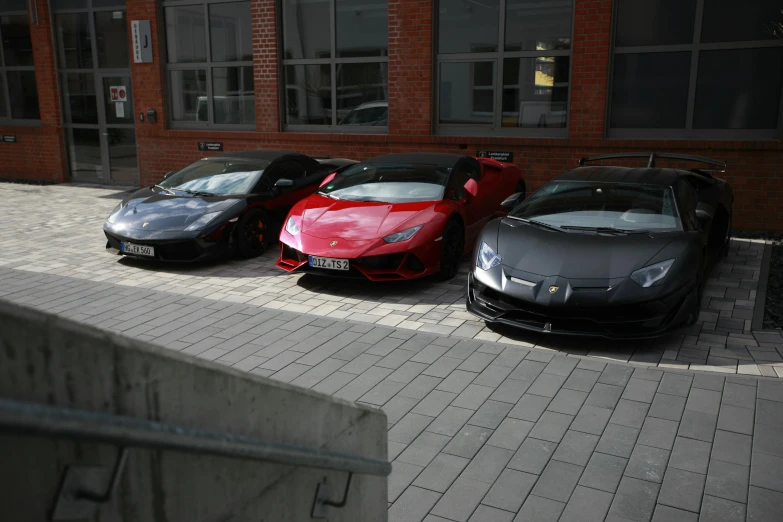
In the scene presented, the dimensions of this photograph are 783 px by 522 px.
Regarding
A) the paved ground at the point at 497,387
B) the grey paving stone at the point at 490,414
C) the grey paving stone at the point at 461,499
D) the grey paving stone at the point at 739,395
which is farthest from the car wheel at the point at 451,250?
the grey paving stone at the point at 461,499

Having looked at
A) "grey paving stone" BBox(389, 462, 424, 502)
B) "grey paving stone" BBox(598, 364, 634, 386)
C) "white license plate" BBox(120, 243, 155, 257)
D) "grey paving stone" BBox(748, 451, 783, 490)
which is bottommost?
"grey paving stone" BBox(389, 462, 424, 502)

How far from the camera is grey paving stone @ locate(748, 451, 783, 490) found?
356 cm

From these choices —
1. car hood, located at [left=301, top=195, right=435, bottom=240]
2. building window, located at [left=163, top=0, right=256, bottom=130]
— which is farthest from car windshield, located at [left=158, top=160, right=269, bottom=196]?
building window, located at [left=163, top=0, right=256, bottom=130]

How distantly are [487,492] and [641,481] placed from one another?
83 cm

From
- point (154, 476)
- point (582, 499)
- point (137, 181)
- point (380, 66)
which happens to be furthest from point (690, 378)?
point (137, 181)

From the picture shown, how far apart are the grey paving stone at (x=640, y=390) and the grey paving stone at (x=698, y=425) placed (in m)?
0.30

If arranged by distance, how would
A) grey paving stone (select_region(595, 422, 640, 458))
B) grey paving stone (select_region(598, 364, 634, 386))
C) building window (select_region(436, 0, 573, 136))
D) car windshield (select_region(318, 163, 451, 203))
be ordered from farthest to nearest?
building window (select_region(436, 0, 573, 136)) < car windshield (select_region(318, 163, 451, 203)) < grey paving stone (select_region(598, 364, 634, 386)) < grey paving stone (select_region(595, 422, 640, 458))

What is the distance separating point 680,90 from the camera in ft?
35.4

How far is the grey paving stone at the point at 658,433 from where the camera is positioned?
401 centimetres

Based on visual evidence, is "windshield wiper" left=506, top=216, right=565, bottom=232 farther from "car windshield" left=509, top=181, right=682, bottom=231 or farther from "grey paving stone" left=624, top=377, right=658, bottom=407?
"grey paving stone" left=624, top=377, right=658, bottom=407

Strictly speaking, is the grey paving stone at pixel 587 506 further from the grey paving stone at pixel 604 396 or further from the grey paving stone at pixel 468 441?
the grey paving stone at pixel 604 396

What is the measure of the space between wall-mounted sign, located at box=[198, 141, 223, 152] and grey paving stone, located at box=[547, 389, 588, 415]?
11.1 m

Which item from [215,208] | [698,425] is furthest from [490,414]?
[215,208]

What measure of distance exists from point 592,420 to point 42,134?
16.1 m
